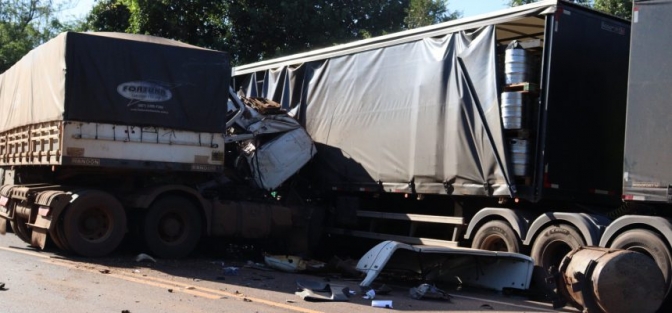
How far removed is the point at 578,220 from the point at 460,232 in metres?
2.51


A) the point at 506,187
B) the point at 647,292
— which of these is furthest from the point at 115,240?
the point at 647,292

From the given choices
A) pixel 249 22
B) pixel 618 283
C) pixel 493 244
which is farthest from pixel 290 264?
pixel 249 22

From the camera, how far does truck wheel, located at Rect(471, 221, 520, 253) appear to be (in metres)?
11.0

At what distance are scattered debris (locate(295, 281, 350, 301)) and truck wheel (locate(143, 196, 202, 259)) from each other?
3.53m

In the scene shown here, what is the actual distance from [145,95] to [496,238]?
19.4 feet

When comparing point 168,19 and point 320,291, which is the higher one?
point 168,19

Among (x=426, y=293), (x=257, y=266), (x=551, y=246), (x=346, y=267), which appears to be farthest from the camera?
(x=257, y=266)

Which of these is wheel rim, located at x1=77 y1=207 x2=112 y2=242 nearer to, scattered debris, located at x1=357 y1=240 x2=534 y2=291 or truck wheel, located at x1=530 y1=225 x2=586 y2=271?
scattered debris, located at x1=357 y1=240 x2=534 y2=291

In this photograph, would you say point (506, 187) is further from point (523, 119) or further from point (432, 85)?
point (432, 85)

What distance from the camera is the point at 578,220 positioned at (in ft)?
32.6

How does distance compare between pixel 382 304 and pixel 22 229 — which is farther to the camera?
pixel 22 229

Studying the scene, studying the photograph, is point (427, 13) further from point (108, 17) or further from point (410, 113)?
point (410, 113)

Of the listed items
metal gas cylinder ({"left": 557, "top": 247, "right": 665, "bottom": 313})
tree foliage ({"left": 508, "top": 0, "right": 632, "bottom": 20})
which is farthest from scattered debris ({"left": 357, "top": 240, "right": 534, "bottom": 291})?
tree foliage ({"left": 508, "top": 0, "right": 632, "bottom": 20})

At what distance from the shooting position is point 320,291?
9.47m
